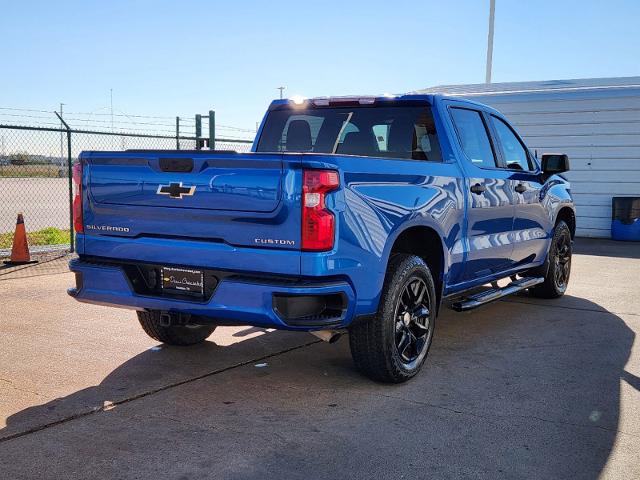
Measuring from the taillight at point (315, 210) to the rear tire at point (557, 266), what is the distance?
14.4ft

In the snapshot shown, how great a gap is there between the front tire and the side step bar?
518 mm

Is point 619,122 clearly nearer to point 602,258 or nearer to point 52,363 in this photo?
point 602,258

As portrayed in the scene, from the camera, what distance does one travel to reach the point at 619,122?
589 inches

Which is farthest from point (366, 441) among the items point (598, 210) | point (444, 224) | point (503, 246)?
point (598, 210)

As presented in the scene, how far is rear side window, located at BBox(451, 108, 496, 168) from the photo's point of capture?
18.8ft

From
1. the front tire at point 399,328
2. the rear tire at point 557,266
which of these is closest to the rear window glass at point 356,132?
the front tire at point 399,328

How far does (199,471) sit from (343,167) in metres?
1.76

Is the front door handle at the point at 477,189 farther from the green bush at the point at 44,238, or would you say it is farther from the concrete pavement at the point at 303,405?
the green bush at the point at 44,238

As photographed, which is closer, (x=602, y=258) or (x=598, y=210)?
(x=602, y=258)

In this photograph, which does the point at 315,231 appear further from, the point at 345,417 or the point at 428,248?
the point at 428,248

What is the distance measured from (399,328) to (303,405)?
87cm

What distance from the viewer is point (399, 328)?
473cm

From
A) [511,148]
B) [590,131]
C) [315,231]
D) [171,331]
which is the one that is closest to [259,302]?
[315,231]

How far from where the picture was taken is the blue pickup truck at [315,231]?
153 inches
